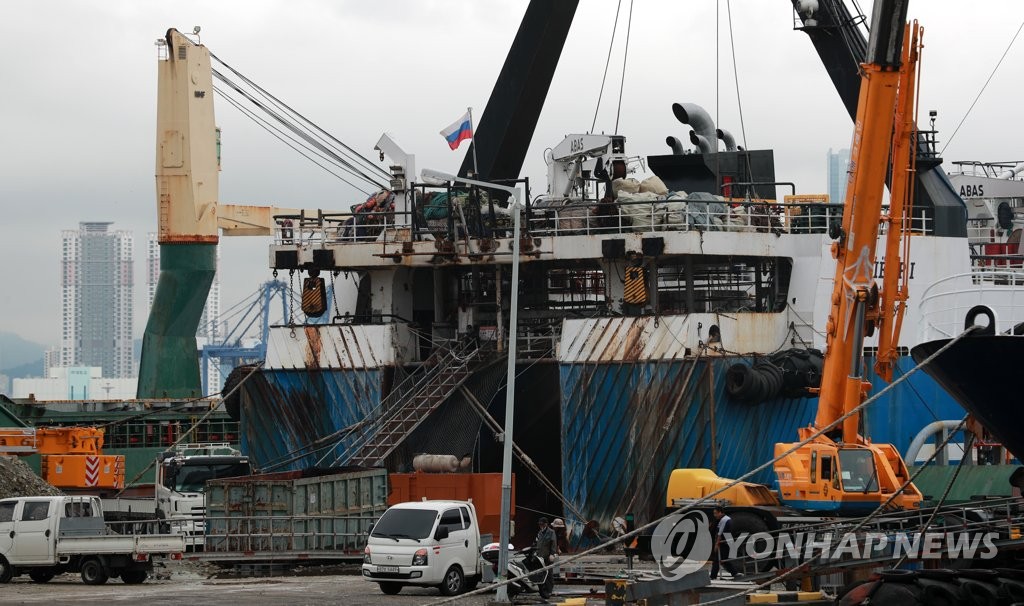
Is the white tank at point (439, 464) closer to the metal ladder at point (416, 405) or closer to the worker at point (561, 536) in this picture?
the metal ladder at point (416, 405)

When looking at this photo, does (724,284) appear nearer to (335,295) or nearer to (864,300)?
(335,295)

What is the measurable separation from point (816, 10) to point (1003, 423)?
68.1 ft

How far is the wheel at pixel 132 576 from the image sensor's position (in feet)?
97.2

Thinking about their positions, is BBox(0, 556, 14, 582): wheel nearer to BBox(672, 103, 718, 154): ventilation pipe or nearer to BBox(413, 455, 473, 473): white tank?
BBox(413, 455, 473, 473): white tank

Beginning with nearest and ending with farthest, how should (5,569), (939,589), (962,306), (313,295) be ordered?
(939,589) → (962,306) → (5,569) → (313,295)

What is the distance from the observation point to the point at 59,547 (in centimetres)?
2912

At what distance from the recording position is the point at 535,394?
41844 mm

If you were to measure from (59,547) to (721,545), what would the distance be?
11.5 meters

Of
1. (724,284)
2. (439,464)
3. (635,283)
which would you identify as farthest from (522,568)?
(724,284)

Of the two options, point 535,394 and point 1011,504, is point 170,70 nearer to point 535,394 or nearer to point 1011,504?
point 535,394

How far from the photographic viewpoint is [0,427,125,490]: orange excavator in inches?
1839

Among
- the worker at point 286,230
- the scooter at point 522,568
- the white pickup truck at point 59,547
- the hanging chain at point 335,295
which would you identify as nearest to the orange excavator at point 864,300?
the scooter at point 522,568

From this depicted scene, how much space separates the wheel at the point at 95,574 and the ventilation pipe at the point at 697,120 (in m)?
23.9

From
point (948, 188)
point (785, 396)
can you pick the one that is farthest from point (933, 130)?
point (785, 396)
